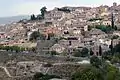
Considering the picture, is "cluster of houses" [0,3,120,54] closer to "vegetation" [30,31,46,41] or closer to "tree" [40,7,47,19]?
"tree" [40,7,47,19]

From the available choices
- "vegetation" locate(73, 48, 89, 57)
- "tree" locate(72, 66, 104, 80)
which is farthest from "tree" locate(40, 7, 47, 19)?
"tree" locate(72, 66, 104, 80)

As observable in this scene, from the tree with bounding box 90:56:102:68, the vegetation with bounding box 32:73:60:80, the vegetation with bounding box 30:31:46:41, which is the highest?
the vegetation with bounding box 30:31:46:41

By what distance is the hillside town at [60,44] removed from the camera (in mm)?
32781

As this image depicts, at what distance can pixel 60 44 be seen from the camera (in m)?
41.5

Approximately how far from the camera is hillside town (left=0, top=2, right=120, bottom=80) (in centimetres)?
3278

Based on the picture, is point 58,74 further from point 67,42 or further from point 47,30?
point 47,30

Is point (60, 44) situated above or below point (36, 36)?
below

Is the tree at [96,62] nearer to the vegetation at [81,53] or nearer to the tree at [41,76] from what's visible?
the tree at [41,76]

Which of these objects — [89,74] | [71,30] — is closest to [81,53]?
[89,74]

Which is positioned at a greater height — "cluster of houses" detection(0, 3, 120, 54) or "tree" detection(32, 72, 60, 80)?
"cluster of houses" detection(0, 3, 120, 54)

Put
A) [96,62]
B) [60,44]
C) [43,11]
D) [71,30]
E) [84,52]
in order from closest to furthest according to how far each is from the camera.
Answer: [96,62], [84,52], [60,44], [71,30], [43,11]

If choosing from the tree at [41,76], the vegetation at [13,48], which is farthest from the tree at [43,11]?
the tree at [41,76]

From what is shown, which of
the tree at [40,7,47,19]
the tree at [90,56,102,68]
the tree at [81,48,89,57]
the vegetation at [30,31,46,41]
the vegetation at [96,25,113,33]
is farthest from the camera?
the tree at [40,7,47,19]

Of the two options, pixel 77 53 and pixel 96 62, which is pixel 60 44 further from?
pixel 96 62
